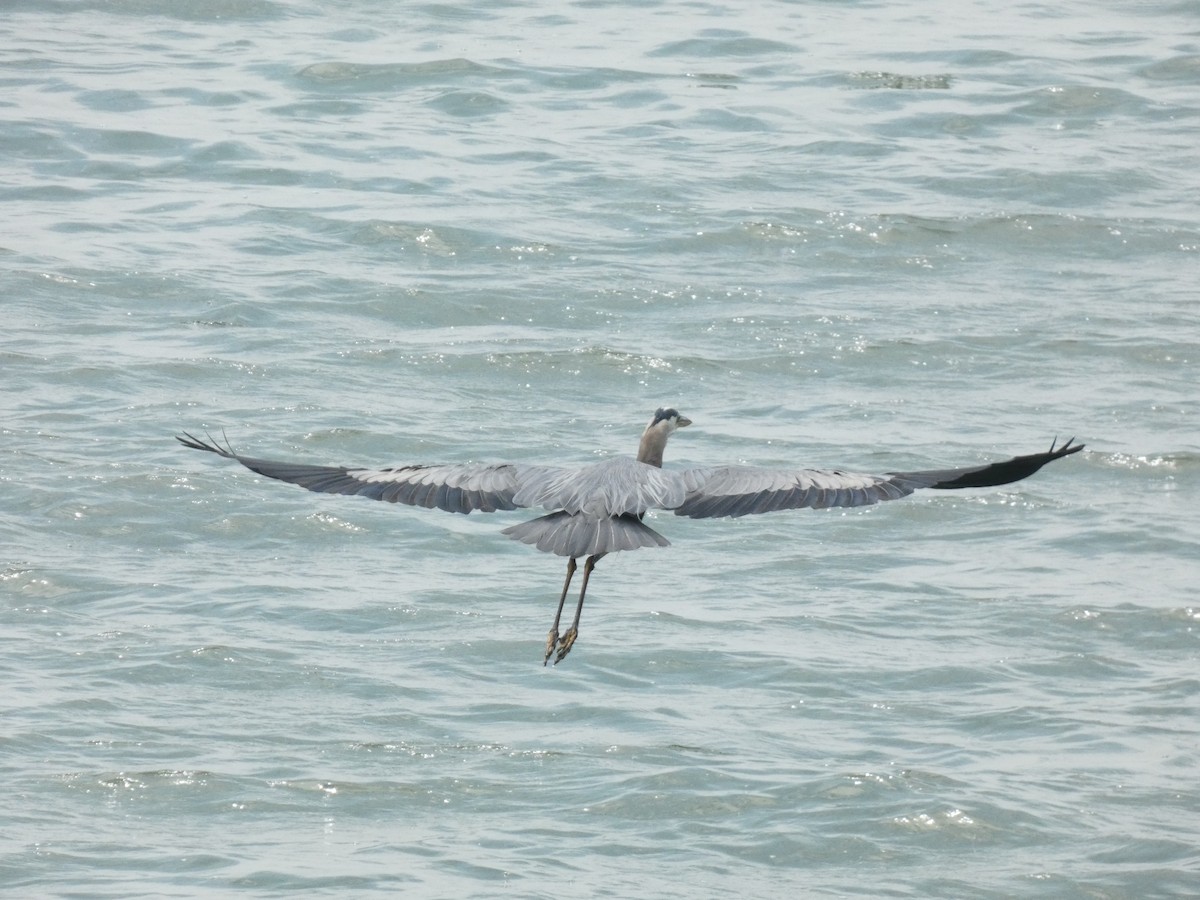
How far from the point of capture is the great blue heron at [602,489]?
9672mm

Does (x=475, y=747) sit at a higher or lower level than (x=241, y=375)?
lower

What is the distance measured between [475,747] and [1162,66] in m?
18.1

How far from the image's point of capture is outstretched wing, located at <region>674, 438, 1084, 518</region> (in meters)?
9.83

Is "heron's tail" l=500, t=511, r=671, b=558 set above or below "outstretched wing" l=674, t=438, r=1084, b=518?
below

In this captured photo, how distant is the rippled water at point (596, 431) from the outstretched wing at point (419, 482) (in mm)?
2981

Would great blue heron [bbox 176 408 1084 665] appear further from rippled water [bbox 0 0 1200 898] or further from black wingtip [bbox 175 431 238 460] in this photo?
rippled water [bbox 0 0 1200 898]

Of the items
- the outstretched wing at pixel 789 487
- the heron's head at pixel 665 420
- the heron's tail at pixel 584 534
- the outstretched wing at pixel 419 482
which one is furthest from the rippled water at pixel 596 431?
the heron's tail at pixel 584 534

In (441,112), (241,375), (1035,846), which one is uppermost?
(441,112)

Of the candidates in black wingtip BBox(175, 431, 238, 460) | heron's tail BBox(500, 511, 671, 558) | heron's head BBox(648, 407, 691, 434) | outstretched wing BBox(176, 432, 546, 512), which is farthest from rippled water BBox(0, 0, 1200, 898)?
heron's tail BBox(500, 511, 671, 558)

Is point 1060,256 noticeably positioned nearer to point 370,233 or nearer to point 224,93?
point 370,233

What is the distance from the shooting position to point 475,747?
14.2 metres

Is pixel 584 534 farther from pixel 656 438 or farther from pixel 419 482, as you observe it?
pixel 656 438

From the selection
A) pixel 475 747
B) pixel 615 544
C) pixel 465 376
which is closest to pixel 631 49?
pixel 465 376

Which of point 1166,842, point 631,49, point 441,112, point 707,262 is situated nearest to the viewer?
point 1166,842
